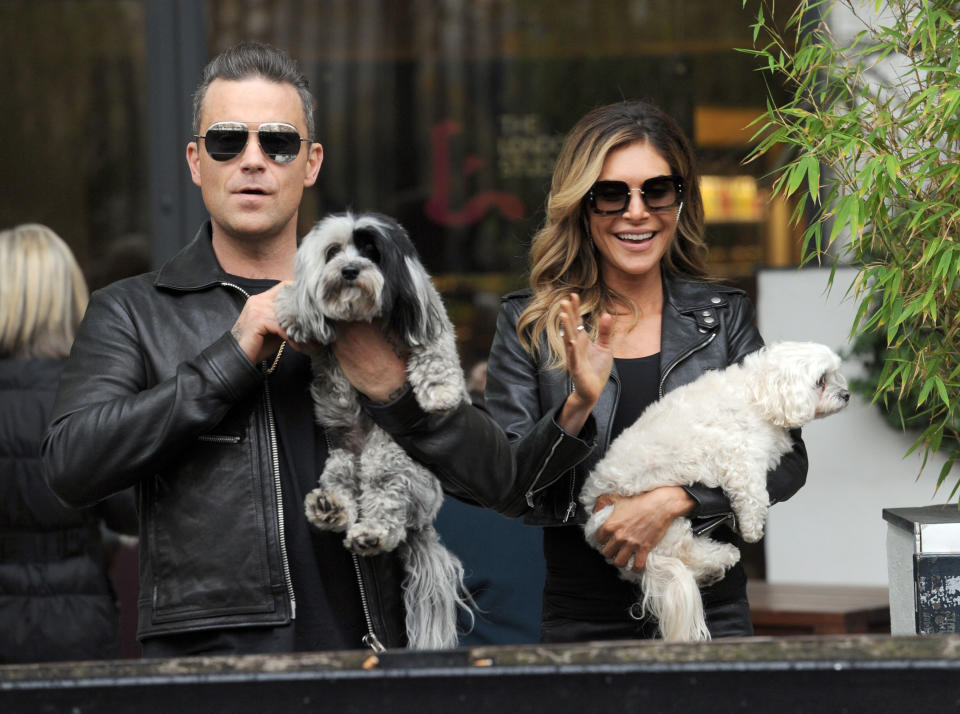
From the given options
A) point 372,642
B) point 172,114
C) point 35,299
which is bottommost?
point 372,642

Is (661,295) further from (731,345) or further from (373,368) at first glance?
(373,368)

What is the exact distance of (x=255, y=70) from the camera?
259cm

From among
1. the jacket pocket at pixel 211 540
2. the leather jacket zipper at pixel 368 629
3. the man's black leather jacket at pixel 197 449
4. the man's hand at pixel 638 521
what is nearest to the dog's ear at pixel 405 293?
the man's black leather jacket at pixel 197 449

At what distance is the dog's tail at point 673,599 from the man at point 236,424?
1.94ft

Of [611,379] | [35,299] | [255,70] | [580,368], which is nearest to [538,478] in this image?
[580,368]

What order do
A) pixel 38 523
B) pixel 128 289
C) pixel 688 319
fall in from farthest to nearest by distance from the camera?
pixel 38 523
pixel 688 319
pixel 128 289

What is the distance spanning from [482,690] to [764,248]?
204 inches

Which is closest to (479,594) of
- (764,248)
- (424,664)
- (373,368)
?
(373,368)

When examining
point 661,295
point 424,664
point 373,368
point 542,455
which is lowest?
point 424,664

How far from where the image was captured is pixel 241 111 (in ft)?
8.39

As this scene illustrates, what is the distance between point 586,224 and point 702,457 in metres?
0.68

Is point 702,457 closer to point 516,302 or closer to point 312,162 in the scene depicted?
point 516,302

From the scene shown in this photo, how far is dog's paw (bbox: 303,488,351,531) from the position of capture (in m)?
2.40

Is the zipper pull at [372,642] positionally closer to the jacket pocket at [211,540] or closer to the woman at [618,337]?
the jacket pocket at [211,540]
